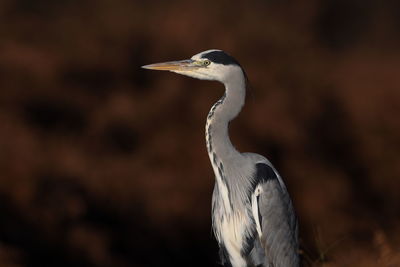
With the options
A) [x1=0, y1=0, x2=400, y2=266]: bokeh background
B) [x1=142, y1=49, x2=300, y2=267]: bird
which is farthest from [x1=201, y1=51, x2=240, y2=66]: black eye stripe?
[x1=0, y1=0, x2=400, y2=266]: bokeh background

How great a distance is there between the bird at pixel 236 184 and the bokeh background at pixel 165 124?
2.51 metres

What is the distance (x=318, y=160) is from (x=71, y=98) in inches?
86.6

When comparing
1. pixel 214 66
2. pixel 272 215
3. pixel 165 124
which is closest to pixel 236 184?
pixel 272 215

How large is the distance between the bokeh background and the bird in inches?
98.8

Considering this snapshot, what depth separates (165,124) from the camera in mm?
7094

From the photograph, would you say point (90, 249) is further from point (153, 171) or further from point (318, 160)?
point (318, 160)

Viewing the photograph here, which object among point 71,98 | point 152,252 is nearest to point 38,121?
point 71,98

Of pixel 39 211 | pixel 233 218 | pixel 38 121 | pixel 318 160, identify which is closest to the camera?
pixel 233 218

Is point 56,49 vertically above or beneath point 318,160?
above

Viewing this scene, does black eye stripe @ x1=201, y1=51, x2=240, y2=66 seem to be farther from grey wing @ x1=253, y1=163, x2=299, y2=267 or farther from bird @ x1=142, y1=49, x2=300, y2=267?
grey wing @ x1=253, y1=163, x2=299, y2=267

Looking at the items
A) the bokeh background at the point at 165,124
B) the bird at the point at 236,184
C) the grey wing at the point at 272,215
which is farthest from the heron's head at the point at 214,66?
the bokeh background at the point at 165,124

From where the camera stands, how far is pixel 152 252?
642cm

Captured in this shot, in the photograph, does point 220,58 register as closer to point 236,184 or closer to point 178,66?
point 178,66

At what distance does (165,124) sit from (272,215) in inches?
148
